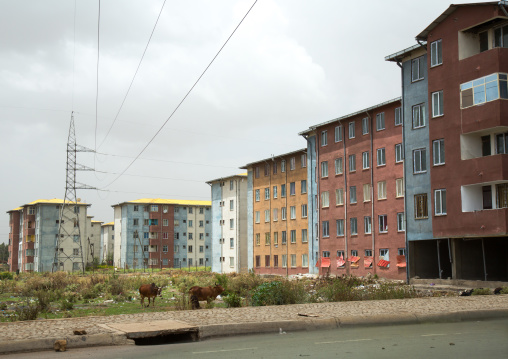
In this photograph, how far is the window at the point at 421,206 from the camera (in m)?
40.4

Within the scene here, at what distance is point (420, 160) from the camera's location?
4103 centimetres

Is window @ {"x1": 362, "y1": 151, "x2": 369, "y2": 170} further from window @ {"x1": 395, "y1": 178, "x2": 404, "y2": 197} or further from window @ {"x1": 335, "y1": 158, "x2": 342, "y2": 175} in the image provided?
window @ {"x1": 395, "y1": 178, "x2": 404, "y2": 197}

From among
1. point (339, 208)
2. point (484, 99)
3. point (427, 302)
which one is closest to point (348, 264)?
point (339, 208)

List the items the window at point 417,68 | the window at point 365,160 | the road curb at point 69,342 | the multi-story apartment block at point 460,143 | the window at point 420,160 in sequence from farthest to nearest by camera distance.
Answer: the window at point 365,160 < the window at point 417,68 < the window at point 420,160 < the multi-story apartment block at point 460,143 < the road curb at point 69,342

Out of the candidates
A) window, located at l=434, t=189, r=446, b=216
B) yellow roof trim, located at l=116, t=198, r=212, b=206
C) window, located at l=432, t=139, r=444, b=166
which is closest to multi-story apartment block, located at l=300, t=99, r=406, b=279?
window, located at l=432, t=139, r=444, b=166

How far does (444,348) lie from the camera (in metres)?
10.1

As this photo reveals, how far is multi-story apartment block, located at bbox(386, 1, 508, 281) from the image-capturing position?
33.8m

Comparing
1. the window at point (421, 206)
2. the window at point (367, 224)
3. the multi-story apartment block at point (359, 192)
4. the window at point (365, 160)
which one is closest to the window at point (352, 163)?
the multi-story apartment block at point (359, 192)

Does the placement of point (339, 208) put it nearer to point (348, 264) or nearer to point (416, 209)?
point (348, 264)

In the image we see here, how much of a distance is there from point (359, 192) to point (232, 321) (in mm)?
41320

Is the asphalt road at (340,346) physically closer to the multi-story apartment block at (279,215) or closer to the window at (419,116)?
the window at (419,116)

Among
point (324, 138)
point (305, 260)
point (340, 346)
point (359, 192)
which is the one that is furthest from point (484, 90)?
point (305, 260)

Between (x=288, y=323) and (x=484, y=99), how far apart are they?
2586 centimetres

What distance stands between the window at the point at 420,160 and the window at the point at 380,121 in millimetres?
9451
